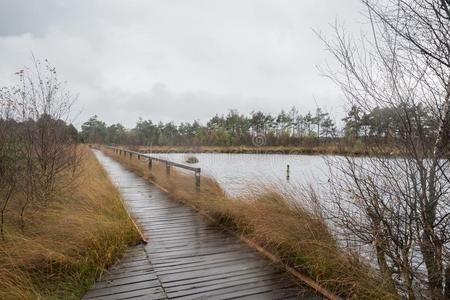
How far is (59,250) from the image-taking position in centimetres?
341

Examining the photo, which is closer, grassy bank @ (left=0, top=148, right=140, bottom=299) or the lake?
grassy bank @ (left=0, top=148, right=140, bottom=299)

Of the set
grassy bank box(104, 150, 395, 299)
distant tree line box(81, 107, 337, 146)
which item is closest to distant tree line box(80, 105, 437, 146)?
distant tree line box(81, 107, 337, 146)

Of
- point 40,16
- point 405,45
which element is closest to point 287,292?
point 405,45

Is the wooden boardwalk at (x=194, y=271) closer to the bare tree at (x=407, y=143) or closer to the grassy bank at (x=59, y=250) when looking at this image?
the grassy bank at (x=59, y=250)

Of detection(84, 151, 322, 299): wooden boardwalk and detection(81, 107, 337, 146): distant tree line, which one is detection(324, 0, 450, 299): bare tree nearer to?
detection(84, 151, 322, 299): wooden boardwalk

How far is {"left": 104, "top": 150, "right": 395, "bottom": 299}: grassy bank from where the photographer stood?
9.02 feet

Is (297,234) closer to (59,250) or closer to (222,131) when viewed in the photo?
(59,250)

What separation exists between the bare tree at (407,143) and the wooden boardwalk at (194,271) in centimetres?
91

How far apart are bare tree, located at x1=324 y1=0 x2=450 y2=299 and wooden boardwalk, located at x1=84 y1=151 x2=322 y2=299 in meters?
0.91

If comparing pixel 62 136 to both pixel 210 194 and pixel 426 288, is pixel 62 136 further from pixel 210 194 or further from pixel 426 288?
pixel 426 288

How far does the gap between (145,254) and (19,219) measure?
1820mm

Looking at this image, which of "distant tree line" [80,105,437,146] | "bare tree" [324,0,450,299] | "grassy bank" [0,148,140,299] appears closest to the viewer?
"bare tree" [324,0,450,299]

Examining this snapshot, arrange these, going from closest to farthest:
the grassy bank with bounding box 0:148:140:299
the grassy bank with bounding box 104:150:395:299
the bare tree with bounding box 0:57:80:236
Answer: the grassy bank with bounding box 104:150:395:299, the grassy bank with bounding box 0:148:140:299, the bare tree with bounding box 0:57:80:236

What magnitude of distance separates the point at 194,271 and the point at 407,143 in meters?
2.51
